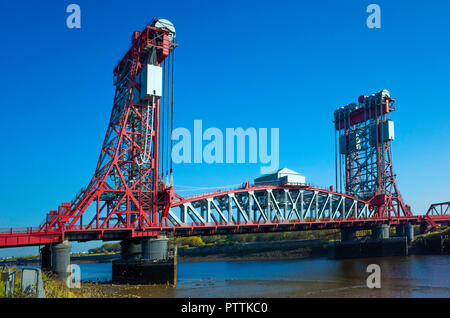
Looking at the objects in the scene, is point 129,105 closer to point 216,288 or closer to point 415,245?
point 216,288

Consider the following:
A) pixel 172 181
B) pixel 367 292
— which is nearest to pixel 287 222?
pixel 172 181

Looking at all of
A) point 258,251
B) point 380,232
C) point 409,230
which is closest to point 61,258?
point 380,232

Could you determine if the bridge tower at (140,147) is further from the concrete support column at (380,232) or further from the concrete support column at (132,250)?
the concrete support column at (380,232)

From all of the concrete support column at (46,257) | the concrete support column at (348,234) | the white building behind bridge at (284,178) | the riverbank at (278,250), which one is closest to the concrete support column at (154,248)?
the concrete support column at (46,257)

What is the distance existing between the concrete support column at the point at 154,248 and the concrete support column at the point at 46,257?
40.2 feet

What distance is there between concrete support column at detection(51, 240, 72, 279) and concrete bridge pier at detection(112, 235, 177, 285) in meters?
8.26

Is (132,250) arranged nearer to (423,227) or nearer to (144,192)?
(144,192)

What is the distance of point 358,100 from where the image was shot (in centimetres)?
12206

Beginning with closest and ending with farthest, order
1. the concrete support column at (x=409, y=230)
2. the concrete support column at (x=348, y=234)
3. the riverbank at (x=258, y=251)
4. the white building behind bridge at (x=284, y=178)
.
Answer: the white building behind bridge at (x=284, y=178), the concrete support column at (x=348, y=234), the concrete support column at (x=409, y=230), the riverbank at (x=258, y=251)

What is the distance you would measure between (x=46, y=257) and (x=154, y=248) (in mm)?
14070

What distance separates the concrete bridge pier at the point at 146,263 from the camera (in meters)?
55.9

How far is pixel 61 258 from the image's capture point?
5394 centimetres

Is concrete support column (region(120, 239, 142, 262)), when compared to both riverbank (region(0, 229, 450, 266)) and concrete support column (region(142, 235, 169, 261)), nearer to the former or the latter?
concrete support column (region(142, 235, 169, 261))
